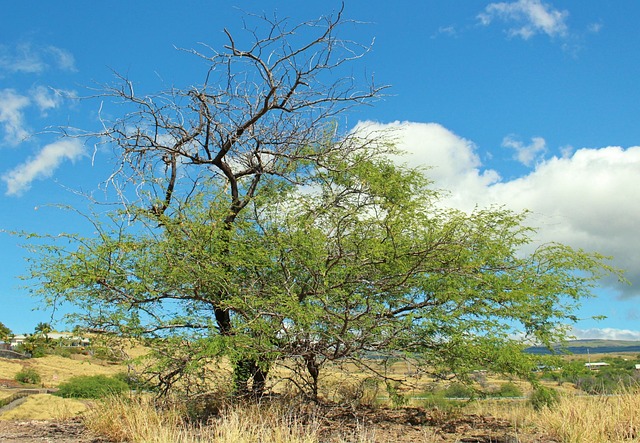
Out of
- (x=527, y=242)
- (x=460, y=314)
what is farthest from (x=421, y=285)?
(x=527, y=242)

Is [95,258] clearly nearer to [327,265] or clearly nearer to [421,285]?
[327,265]

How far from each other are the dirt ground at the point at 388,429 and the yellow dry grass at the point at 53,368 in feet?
81.9

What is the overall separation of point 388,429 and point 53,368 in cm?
3791

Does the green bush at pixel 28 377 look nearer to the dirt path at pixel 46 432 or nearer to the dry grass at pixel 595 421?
the dirt path at pixel 46 432

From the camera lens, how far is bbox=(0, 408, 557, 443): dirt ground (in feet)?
32.8

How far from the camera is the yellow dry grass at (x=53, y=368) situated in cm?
3831

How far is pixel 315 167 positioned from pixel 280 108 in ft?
6.72

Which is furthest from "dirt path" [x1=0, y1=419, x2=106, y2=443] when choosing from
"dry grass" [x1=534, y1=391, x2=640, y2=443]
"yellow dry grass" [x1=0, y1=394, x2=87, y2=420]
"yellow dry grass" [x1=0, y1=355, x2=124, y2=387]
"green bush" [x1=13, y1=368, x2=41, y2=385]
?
"green bush" [x1=13, y1=368, x2=41, y2=385]

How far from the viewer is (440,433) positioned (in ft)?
Result: 34.6

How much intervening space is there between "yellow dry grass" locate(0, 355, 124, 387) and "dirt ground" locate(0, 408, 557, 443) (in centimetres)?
2497

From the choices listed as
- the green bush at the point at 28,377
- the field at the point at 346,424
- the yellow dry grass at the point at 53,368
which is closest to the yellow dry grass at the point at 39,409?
the field at the point at 346,424

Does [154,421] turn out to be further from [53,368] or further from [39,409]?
[53,368]

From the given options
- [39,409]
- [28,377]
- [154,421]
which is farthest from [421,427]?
[28,377]

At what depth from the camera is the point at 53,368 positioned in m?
43.0
